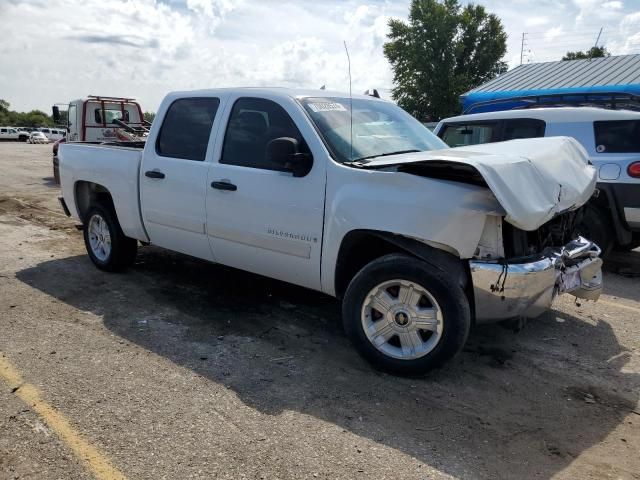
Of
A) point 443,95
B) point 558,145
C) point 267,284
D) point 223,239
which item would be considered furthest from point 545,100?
point 443,95

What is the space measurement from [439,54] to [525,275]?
116ft

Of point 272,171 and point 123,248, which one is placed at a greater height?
point 272,171

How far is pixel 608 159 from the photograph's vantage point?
20.4 ft

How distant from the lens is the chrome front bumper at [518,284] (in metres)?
3.37

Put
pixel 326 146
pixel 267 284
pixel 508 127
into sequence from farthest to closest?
pixel 508 127, pixel 267 284, pixel 326 146

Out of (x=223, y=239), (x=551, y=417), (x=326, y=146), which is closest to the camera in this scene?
(x=551, y=417)

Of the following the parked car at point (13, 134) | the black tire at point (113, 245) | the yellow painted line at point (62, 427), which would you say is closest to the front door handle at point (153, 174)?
the black tire at point (113, 245)

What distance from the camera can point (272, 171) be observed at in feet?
14.0

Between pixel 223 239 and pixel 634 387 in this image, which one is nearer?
pixel 634 387

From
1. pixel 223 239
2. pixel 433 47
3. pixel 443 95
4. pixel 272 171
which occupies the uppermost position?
pixel 433 47

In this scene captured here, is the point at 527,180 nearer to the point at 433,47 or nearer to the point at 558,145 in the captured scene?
the point at 558,145

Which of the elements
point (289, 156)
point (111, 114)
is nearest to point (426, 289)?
point (289, 156)

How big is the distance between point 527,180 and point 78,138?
15.2 metres

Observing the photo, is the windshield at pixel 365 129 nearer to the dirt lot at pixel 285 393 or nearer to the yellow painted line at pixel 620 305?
the dirt lot at pixel 285 393
